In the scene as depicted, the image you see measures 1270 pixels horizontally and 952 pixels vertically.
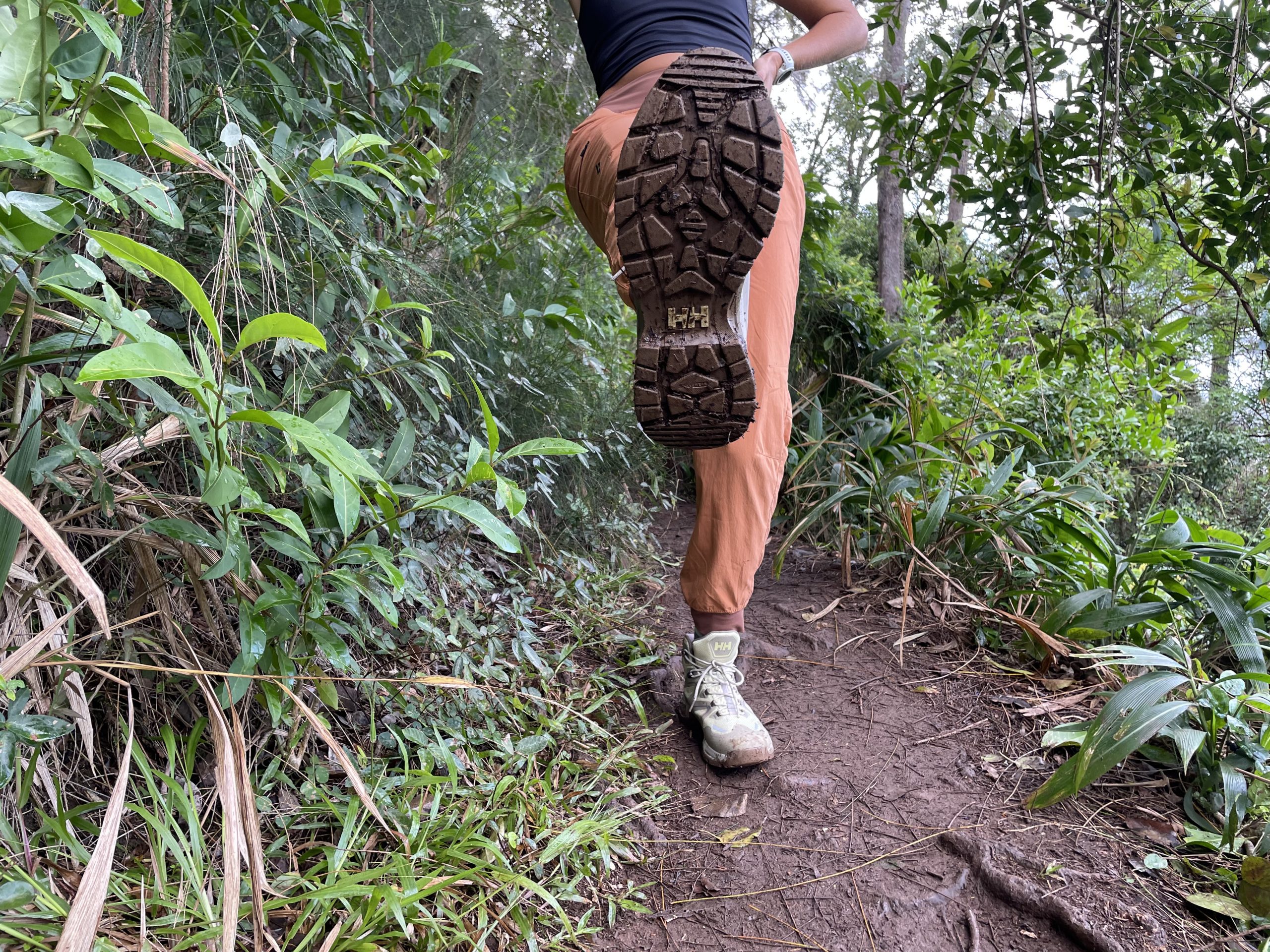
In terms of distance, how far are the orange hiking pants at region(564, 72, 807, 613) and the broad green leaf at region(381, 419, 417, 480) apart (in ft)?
1.87

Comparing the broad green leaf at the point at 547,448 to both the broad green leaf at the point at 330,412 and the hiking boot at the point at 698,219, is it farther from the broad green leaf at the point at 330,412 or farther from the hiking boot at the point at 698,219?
the hiking boot at the point at 698,219

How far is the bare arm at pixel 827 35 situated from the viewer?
177 cm

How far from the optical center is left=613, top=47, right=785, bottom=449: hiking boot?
4.50ft

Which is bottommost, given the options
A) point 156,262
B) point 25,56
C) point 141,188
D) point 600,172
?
point 156,262

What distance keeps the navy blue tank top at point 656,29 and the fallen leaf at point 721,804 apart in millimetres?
1518

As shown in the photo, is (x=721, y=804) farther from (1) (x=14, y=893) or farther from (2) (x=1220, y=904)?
(1) (x=14, y=893)

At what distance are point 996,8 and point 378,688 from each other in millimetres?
2411

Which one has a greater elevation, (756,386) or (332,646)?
(756,386)

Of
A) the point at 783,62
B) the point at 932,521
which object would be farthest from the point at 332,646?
the point at 932,521

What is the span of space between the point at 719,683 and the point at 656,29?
4.64 feet

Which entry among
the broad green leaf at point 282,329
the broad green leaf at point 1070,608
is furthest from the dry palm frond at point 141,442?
the broad green leaf at point 1070,608

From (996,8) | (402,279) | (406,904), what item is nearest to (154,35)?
(402,279)

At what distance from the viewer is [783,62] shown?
173 centimetres

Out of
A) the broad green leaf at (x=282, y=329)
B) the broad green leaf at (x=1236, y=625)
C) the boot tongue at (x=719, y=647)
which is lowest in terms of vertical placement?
the boot tongue at (x=719, y=647)
